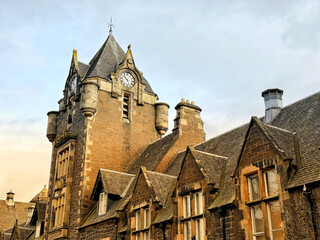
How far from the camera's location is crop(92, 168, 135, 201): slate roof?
74.4ft

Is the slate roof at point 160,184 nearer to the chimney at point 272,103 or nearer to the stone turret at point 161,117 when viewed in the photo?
the chimney at point 272,103

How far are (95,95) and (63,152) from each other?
→ 178 inches

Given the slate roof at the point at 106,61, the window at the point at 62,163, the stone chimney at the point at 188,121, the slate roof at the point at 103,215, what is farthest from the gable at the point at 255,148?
the slate roof at the point at 106,61

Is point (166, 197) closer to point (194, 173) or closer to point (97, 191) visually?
point (194, 173)

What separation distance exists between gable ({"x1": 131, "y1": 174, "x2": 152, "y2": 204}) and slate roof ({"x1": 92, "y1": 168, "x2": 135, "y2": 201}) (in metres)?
3.28

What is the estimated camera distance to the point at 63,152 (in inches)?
1131

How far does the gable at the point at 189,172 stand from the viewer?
16219 mm

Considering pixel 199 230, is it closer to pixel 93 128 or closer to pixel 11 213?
pixel 93 128

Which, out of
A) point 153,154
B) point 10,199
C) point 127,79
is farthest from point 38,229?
point 10,199

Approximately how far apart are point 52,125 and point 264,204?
22063 millimetres

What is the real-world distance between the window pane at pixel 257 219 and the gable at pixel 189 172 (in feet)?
9.27

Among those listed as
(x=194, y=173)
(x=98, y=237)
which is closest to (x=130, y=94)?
(x=98, y=237)

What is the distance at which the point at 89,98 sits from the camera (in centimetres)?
2733

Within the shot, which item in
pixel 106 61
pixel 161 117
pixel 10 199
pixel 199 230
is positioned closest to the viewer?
pixel 199 230
